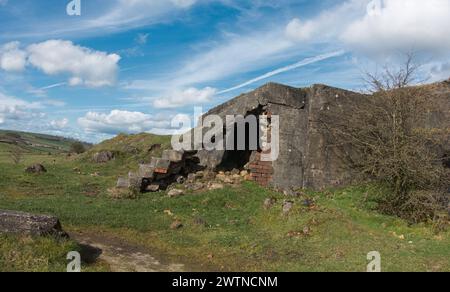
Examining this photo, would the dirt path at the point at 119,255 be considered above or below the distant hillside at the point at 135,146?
below

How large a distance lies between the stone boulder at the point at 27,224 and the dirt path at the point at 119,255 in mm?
745

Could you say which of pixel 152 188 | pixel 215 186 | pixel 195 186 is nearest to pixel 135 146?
pixel 152 188

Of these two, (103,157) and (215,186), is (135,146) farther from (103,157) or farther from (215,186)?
(215,186)

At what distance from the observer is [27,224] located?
701 centimetres

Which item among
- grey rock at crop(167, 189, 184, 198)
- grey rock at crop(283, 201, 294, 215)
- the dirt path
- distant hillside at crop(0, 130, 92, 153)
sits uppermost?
distant hillside at crop(0, 130, 92, 153)

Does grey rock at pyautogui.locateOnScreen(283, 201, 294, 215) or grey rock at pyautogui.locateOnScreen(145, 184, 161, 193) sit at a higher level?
grey rock at pyautogui.locateOnScreen(145, 184, 161, 193)

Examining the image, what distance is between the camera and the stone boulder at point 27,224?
22.8 feet

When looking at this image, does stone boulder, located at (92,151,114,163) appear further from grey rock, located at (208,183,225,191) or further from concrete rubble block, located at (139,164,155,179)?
grey rock, located at (208,183,225,191)

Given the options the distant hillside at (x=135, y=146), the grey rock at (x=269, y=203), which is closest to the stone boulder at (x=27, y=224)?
the grey rock at (x=269, y=203)

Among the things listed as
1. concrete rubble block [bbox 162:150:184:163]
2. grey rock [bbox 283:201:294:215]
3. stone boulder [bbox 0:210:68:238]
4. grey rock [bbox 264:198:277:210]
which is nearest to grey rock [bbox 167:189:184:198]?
concrete rubble block [bbox 162:150:184:163]

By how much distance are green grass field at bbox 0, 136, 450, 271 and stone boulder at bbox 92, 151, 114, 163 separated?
6.80 m

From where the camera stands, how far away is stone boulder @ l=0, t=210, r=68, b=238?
22.8ft

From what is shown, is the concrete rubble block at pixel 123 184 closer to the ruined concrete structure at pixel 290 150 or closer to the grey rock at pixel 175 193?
the ruined concrete structure at pixel 290 150
